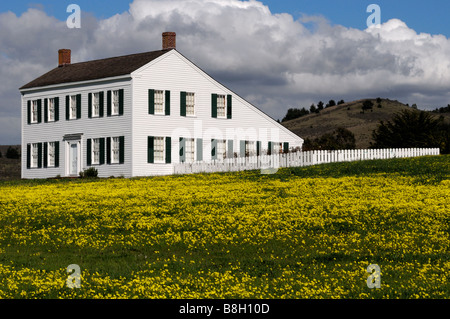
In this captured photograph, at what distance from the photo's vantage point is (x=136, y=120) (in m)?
45.5

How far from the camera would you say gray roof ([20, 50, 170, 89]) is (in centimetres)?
4747

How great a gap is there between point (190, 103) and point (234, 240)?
106 ft

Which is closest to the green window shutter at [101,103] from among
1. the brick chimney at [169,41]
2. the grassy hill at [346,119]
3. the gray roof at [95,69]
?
the gray roof at [95,69]

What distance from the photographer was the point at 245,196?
27.1 meters

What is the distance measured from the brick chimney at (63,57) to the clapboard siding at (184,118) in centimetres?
1352

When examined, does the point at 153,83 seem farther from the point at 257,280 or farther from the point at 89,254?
the point at 257,280

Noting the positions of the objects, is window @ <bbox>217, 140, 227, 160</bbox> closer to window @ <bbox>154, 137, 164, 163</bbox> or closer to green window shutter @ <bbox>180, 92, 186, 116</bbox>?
green window shutter @ <bbox>180, 92, 186, 116</bbox>

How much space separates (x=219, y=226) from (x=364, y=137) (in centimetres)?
10476

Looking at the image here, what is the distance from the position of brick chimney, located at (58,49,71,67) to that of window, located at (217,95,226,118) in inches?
583

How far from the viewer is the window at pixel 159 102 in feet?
155

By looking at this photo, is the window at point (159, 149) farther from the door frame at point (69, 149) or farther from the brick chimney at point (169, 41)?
the brick chimney at point (169, 41)

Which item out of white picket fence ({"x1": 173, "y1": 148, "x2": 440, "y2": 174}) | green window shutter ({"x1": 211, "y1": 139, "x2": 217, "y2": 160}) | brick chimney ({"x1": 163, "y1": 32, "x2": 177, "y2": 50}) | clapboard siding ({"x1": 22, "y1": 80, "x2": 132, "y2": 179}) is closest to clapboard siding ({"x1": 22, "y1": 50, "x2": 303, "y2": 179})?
clapboard siding ({"x1": 22, "y1": 80, "x2": 132, "y2": 179})

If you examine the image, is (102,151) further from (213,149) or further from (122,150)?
(213,149)

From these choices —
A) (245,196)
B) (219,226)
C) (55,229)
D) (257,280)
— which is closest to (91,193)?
(245,196)
